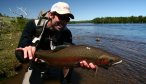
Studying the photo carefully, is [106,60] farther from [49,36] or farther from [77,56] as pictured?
[49,36]

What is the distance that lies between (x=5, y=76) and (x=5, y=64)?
3.29ft

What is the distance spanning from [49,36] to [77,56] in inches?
63.2

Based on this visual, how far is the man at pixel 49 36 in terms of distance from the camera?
4938 millimetres

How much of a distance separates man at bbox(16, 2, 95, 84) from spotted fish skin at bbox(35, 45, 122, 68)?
129 mm

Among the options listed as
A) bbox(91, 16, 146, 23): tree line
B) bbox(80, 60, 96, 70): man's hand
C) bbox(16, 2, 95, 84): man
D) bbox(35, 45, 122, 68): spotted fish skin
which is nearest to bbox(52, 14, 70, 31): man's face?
bbox(16, 2, 95, 84): man

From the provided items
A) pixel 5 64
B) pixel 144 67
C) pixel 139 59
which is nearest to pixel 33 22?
pixel 5 64

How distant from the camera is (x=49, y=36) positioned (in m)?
5.70

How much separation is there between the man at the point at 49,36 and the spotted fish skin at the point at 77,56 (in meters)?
0.13

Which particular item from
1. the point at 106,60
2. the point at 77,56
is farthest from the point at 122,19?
the point at 77,56

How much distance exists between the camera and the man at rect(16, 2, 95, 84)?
16.2ft

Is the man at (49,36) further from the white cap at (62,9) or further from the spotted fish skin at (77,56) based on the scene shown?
the spotted fish skin at (77,56)

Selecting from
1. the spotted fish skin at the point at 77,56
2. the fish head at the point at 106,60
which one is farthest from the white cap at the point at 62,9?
the fish head at the point at 106,60

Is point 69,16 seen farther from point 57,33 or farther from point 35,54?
point 35,54

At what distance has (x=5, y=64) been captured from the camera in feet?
31.1
